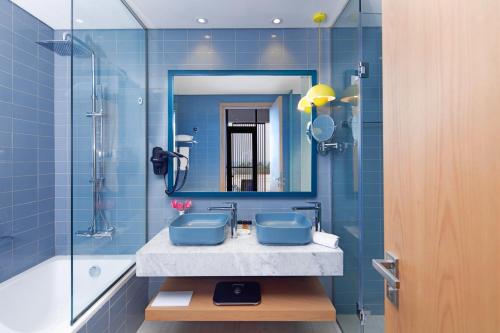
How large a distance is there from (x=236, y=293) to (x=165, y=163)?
3.83ft

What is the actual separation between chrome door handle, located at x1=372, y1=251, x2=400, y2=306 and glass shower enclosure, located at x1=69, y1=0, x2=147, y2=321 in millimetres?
1525

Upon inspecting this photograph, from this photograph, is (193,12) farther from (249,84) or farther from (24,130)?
(24,130)

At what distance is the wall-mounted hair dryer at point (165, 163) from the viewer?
2131 millimetres

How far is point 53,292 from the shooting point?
1.90 meters

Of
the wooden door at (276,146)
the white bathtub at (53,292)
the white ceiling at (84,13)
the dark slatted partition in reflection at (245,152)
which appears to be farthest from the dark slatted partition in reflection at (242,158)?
the white ceiling at (84,13)

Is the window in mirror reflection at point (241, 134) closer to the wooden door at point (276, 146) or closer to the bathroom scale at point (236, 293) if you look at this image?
the wooden door at point (276, 146)

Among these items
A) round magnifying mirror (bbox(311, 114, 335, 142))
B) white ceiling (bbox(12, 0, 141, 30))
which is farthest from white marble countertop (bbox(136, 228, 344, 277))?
white ceiling (bbox(12, 0, 141, 30))

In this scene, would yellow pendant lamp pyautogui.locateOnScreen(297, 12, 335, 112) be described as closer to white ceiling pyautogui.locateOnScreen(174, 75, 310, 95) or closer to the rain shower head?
white ceiling pyautogui.locateOnScreen(174, 75, 310, 95)

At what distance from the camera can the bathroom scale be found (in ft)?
5.28

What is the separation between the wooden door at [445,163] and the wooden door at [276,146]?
131cm

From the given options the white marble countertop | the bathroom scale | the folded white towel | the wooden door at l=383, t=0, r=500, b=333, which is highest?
the wooden door at l=383, t=0, r=500, b=333

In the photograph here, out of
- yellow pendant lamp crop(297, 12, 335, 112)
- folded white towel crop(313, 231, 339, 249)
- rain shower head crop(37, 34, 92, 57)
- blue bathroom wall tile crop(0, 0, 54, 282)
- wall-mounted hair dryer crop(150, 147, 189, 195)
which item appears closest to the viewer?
rain shower head crop(37, 34, 92, 57)

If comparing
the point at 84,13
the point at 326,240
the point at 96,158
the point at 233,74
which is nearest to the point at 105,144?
the point at 96,158

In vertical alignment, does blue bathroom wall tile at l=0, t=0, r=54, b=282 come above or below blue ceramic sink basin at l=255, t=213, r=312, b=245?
above
